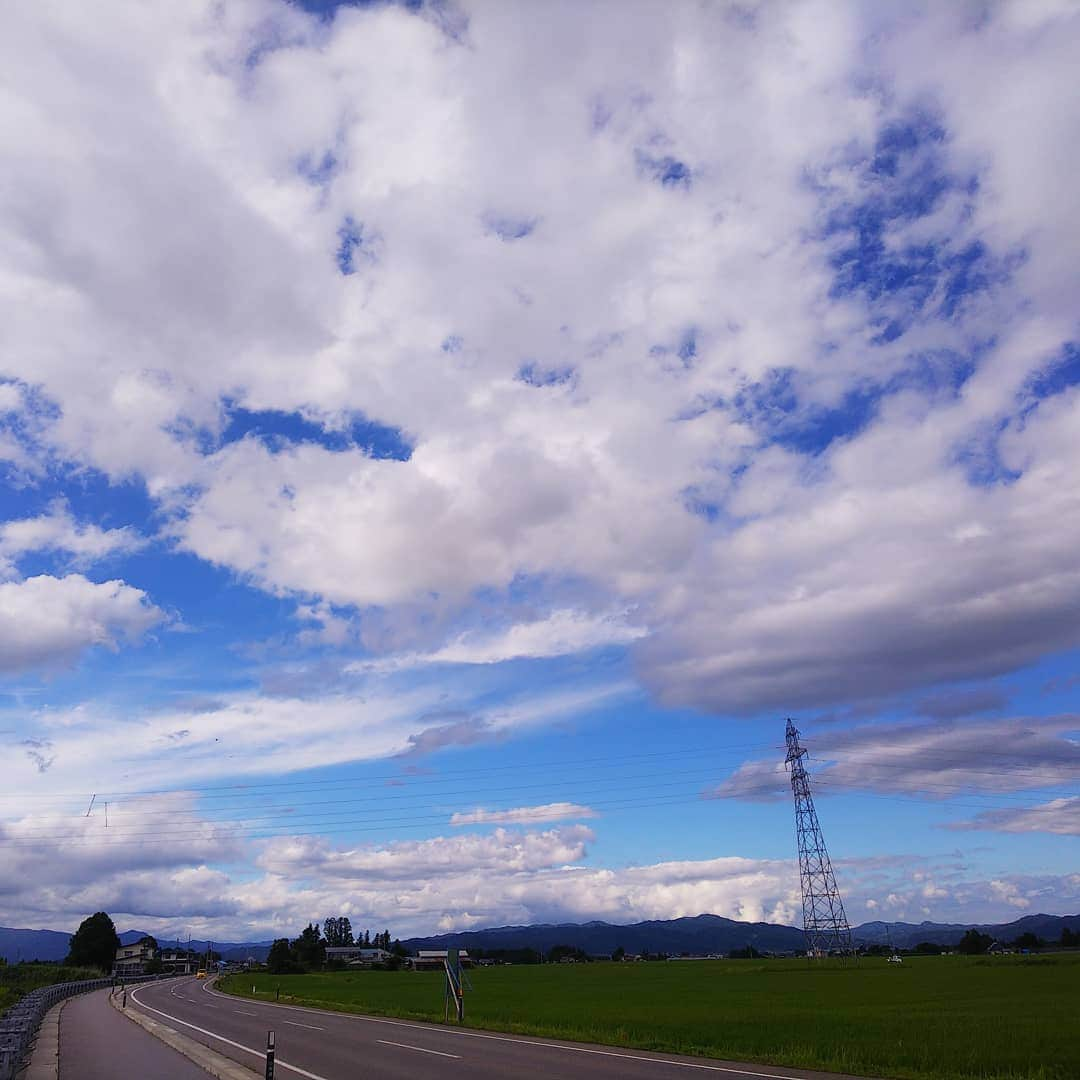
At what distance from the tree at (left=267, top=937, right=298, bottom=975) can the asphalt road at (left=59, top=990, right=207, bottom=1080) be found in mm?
141195

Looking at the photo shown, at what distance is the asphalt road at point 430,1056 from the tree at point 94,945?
162 meters

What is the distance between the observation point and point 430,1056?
2434cm

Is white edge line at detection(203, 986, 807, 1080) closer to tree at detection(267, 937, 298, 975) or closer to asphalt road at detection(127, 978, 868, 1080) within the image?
asphalt road at detection(127, 978, 868, 1080)

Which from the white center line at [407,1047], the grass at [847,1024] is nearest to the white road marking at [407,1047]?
the white center line at [407,1047]

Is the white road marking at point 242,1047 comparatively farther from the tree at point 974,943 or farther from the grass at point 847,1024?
the tree at point 974,943

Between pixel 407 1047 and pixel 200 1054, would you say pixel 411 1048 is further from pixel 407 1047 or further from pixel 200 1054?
pixel 200 1054

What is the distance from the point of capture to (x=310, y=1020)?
1599 inches

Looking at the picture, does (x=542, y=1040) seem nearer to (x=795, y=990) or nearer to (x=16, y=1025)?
(x=16, y=1025)

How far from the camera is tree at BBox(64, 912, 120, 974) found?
17388 cm

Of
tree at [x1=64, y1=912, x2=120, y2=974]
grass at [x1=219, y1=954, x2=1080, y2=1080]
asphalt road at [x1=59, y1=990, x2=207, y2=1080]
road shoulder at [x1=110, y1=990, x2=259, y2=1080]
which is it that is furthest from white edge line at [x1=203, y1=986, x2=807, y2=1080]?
tree at [x1=64, y1=912, x2=120, y2=974]

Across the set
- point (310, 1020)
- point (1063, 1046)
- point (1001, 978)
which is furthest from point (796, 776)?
point (1063, 1046)

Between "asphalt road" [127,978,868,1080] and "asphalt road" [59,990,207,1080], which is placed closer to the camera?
"asphalt road" [127,978,868,1080]

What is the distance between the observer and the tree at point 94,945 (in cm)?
17388

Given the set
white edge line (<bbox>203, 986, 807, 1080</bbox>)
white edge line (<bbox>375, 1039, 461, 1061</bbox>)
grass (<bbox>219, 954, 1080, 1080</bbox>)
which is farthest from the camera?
white edge line (<bbox>375, 1039, 461, 1061</bbox>)
